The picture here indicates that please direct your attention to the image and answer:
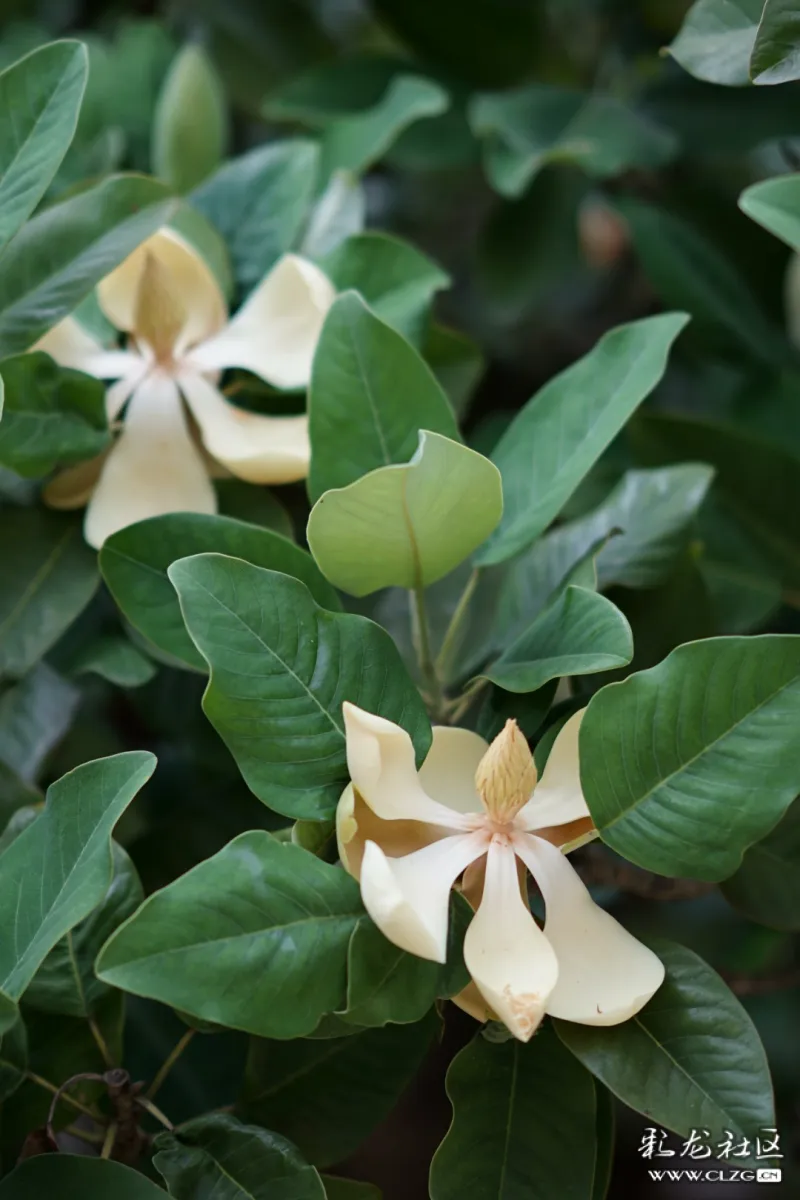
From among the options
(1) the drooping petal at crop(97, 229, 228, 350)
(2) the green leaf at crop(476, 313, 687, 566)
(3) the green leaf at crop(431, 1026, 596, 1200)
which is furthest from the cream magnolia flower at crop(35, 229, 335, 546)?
(3) the green leaf at crop(431, 1026, 596, 1200)

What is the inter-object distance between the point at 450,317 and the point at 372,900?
89 cm

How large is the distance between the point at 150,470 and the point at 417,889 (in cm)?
31

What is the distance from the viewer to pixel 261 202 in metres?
0.78

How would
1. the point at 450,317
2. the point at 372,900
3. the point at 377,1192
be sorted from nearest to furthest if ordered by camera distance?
the point at 372,900
the point at 377,1192
the point at 450,317

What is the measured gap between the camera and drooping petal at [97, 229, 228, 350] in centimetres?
66

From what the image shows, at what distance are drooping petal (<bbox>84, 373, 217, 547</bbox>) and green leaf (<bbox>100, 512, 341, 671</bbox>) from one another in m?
0.07

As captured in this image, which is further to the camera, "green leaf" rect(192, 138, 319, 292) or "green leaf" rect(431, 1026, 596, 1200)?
"green leaf" rect(192, 138, 319, 292)

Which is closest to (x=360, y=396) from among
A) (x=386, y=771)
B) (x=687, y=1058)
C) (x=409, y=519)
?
(x=409, y=519)

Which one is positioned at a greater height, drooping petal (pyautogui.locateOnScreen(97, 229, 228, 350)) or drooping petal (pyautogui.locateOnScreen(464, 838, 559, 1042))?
drooping petal (pyautogui.locateOnScreen(97, 229, 228, 350))

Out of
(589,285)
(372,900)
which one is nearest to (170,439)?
(372,900)

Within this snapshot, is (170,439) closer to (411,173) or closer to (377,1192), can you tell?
(377,1192)

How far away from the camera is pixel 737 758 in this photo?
465 millimetres

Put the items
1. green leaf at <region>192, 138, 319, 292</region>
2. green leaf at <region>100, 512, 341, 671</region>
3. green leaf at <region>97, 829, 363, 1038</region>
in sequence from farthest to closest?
green leaf at <region>192, 138, 319, 292</region> → green leaf at <region>100, 512, 341, 671</region> → green leaf at <region>97, 829, 363, 1038</region>

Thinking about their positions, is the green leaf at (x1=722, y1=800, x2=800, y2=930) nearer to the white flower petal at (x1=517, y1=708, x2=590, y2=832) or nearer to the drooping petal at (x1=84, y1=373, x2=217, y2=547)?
the white flower petal at (x1=517, y1=708, x2=590, y2=832)
